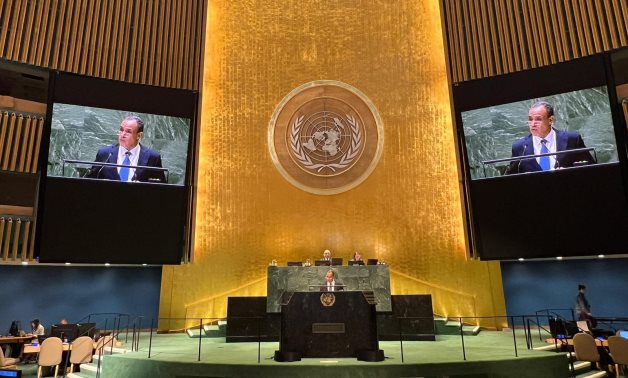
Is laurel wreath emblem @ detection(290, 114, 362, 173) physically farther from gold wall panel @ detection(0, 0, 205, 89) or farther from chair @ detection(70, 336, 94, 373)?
chair @ detection(70, 336, 94, 373)

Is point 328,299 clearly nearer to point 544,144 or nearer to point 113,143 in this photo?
point 544,144

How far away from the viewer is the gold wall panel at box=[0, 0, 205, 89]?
1062 cm

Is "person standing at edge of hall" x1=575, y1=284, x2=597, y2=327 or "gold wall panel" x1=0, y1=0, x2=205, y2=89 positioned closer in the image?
"person standing at edge of hall" x1=575, y1=284, x2=597, y2=327

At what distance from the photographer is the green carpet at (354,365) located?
605 cm

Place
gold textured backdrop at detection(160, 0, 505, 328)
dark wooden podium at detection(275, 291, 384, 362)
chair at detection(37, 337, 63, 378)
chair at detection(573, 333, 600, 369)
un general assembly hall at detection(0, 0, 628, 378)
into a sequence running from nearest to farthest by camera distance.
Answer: chair at detection(573, 333, 600, 369)
dark wooden podium at detection(275, 291, 384, 362)
chair at detection(37, 337, 63, 378)
un general assembly hall at detection(0, 0, 628, 378)
gold textured backdrop at detection(160, 0, 505, 328)

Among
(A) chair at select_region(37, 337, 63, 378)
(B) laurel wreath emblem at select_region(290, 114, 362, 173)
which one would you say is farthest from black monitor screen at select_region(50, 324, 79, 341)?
(B) laurel wreath emblem at select_region(290, 114, 362, 173)

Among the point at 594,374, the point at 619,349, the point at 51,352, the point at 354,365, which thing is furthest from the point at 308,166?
the point at 619,349

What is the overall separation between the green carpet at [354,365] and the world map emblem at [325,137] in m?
5.46

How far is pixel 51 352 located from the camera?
7738mm

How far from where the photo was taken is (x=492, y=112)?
36.6 feet

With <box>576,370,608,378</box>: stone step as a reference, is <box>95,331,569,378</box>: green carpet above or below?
above

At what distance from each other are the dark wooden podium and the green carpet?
0.89ft

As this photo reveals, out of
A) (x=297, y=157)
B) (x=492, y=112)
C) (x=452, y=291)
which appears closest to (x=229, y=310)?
(x=297, y=157)

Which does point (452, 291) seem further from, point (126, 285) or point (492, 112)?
point (126, 285)
